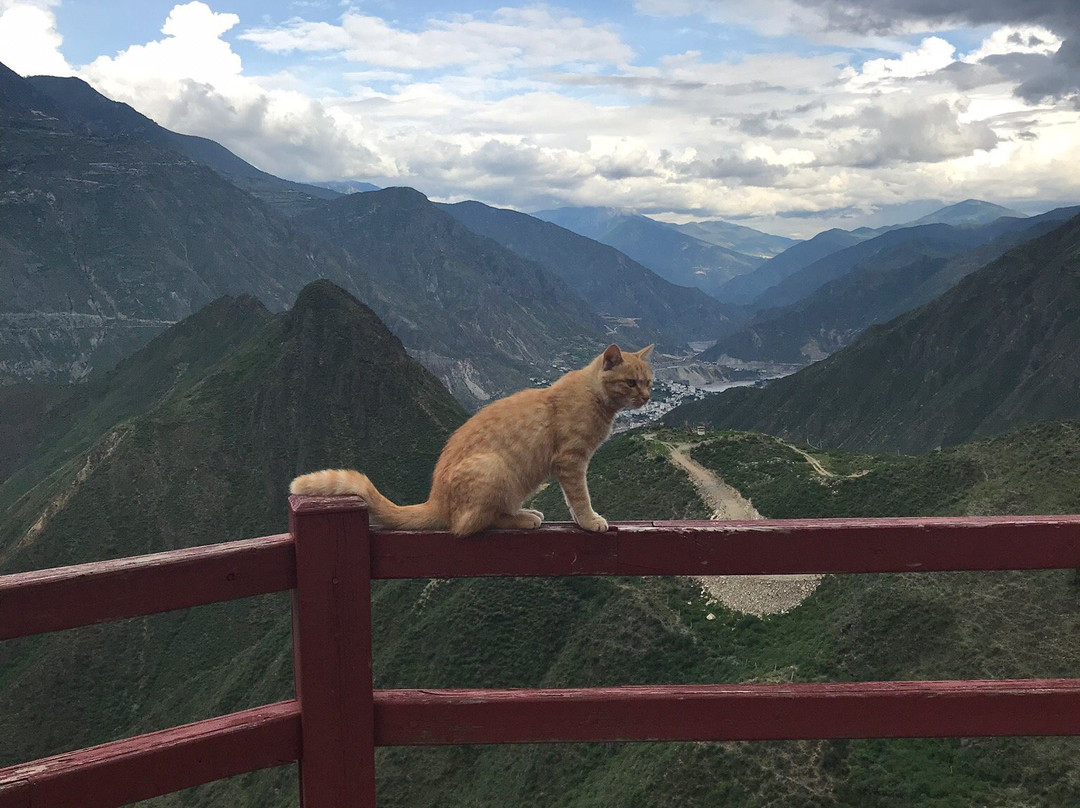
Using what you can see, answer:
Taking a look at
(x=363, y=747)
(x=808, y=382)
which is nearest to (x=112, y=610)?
(x=363, y=747)

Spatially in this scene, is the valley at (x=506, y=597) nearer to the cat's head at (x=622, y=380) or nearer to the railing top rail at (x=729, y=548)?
the cat's head at (x=622, y=380)

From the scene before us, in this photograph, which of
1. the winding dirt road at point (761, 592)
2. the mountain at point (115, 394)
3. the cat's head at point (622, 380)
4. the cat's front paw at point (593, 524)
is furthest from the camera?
the mountain at point (115, 394)

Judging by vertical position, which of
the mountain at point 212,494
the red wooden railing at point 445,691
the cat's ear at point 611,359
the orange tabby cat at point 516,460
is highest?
the cat's ear at point 611,359

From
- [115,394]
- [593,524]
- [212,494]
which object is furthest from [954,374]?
[593,524]

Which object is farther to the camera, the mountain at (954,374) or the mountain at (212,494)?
the mountain at (954,374)

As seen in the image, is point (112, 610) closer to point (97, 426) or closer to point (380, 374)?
point (380, 374)

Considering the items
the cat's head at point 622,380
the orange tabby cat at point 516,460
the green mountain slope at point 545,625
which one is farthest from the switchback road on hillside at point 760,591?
the orange tabby cat at point 516,460

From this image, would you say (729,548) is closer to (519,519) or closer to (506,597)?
(519,519)

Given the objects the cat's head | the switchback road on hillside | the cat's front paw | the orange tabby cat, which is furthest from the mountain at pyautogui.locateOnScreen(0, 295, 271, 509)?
the cat's front paw
